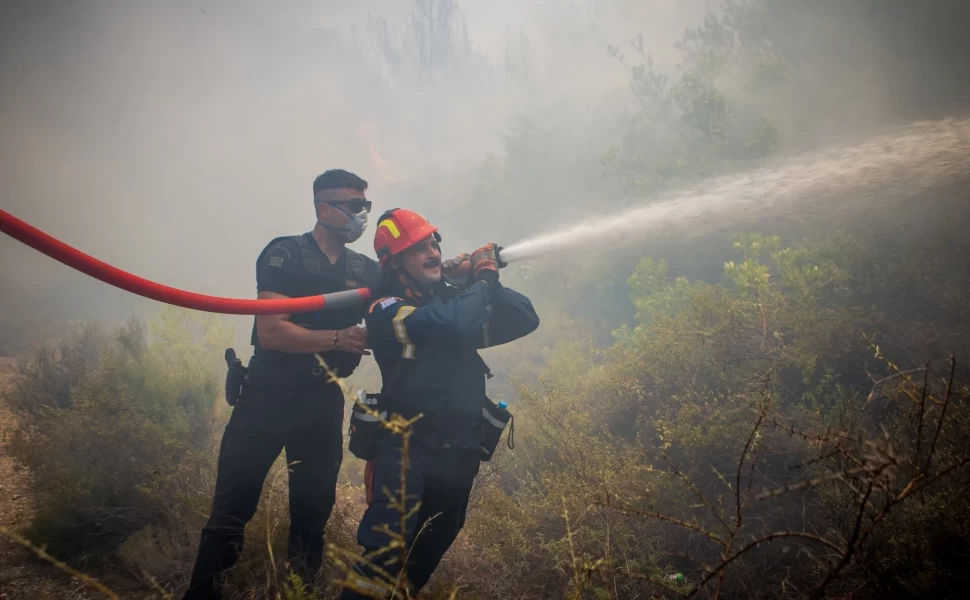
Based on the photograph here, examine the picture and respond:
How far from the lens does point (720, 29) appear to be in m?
17.6

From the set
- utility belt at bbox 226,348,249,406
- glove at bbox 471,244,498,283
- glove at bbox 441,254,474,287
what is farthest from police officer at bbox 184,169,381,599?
glove at bbox 471,244,498,283

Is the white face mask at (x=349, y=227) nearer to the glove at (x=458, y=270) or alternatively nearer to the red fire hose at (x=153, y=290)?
the red fire hose at (x=153, y=290)

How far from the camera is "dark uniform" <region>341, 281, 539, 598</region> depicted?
8.53 ft

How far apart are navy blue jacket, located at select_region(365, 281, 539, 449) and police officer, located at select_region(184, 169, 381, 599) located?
299mm

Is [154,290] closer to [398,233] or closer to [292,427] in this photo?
[292,427]

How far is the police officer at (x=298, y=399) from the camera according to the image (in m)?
2.88

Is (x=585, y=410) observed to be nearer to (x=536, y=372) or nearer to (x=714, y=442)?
(x=714, y=442)

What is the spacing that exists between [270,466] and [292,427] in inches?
11.6

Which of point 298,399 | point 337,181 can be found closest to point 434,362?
point 298,399

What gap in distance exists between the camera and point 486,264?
10.6 feet

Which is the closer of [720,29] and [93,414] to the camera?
[93,414]

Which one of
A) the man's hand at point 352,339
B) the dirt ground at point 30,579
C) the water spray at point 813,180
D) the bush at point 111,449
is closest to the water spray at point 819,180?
the water spray at point 813,180

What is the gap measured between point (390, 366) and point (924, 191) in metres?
10.6

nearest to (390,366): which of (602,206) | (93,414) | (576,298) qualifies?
(93,414)
